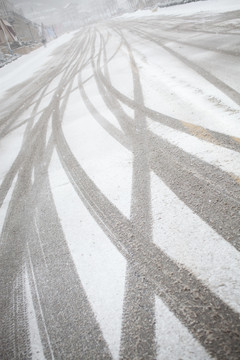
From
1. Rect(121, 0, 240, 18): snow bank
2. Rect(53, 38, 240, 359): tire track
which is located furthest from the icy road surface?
Rect(121, 0, 240, 18): snow bank

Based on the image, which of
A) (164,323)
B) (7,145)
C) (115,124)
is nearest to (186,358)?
(164,323)

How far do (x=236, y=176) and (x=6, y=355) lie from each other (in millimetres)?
2521

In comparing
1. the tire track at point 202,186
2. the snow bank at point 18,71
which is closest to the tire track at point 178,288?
the tire track at point 202,186

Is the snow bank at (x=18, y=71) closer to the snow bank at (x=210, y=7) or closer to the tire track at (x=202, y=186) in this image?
the tire track at (x=202, y=186)

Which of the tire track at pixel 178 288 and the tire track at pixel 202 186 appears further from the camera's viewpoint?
the tire track at pixel 202 186

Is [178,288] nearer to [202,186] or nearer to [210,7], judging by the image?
[202,186]

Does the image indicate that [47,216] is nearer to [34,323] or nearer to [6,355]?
[34,323]

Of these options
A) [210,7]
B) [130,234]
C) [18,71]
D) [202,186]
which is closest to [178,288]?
[130,234]

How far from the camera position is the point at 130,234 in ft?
6.30

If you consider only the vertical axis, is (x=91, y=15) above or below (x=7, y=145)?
above

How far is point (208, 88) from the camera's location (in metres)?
4.04

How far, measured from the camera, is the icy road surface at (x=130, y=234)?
1.31m

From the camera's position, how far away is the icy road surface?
4.31 feet

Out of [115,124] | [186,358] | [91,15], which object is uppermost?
[91,15]
